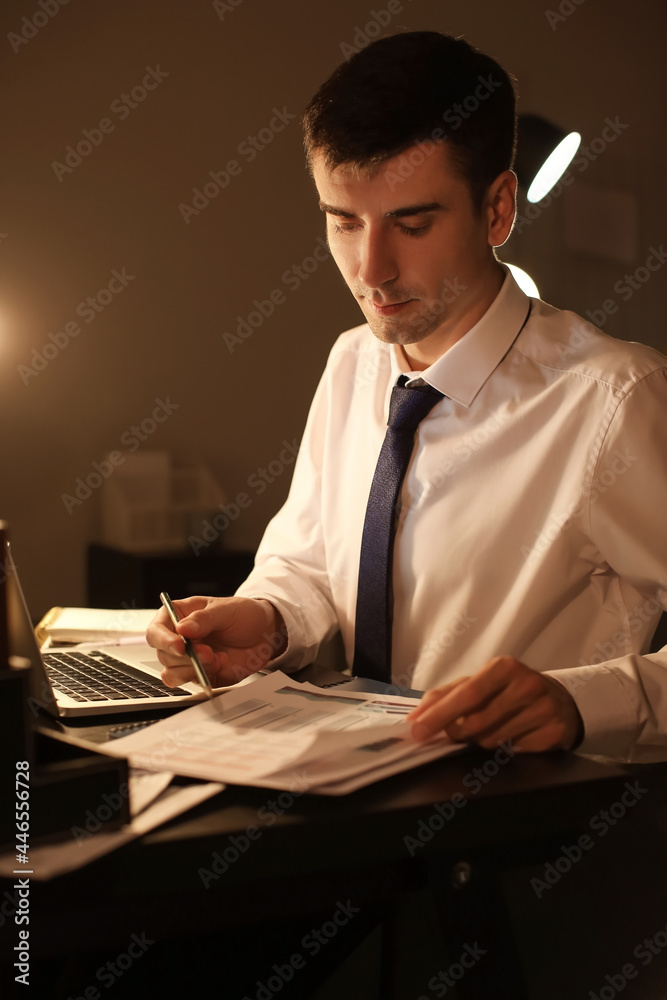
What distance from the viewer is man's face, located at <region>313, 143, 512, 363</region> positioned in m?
1.27

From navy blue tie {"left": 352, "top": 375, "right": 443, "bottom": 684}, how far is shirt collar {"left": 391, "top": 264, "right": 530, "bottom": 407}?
3 centimetres

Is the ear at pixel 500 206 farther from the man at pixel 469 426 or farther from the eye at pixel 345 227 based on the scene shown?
the eye at pixel 345 227

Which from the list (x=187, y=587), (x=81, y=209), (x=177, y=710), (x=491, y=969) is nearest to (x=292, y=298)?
(x=81, y=209)

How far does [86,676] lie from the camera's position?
1.14 m

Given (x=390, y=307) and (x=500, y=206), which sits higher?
(x=500, y=206)

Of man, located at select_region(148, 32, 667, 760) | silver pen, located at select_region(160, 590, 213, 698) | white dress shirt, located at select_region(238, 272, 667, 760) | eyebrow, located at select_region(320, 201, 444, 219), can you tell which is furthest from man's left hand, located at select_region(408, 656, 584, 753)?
eyebrow, located at select_region(320, 201, 444, 219)

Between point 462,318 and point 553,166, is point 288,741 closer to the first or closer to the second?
point 462,318

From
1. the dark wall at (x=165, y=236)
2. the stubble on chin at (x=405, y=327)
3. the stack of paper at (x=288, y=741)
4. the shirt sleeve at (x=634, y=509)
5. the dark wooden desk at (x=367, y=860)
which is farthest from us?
the dark wall at (x=165, y=236)

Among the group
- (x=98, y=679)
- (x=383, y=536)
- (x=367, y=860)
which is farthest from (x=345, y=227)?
(x=367, y=860)

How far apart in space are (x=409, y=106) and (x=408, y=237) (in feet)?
0.57

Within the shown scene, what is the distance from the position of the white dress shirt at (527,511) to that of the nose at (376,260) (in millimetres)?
161

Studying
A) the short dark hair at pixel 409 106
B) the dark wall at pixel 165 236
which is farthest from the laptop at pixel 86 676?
the dark wall at pixel 165 236

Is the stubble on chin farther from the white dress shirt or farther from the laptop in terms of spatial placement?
the laptop

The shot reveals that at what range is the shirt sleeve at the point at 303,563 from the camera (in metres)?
1.36
